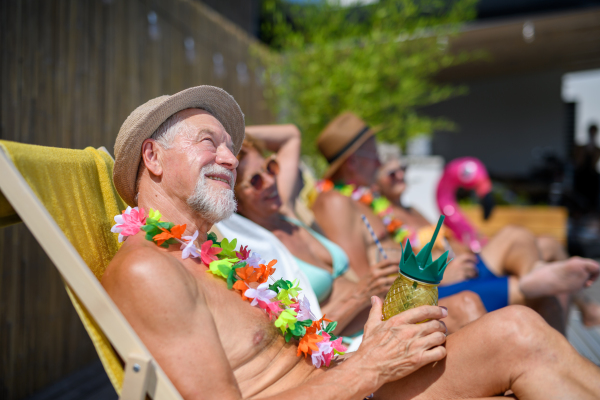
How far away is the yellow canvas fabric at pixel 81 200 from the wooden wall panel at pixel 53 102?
56.2 inches

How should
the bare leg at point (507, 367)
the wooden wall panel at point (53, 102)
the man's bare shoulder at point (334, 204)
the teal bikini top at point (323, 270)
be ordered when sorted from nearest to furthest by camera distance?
the bare leg at point (507, 367) < the teal bikini top at point (323, 270) < the wooden wall panel at point (53, 102) < the man's bare shoulder at point (334, 204)

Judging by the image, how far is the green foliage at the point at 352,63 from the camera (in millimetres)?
6305

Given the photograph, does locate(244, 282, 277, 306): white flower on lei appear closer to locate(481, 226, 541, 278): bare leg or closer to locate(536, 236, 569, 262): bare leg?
locate(481, 226, 541, 278): bare leg

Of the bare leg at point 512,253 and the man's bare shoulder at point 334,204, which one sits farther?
the bare leg at point 512,253

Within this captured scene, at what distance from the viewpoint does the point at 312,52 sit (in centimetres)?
666

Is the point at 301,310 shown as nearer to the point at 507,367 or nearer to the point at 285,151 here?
the point at 507,367

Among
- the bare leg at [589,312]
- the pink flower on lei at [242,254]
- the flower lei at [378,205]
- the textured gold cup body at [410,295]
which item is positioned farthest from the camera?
the flower lei at [378,205]

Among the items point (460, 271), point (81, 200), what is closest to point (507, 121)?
point (460, 271)

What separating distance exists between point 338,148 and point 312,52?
3.31 m

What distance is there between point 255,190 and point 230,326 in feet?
4.01

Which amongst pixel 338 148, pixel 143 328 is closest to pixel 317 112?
pixel 338 148

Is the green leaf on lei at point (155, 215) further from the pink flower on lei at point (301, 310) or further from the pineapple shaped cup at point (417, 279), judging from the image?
the pineapple shaped cup at point (417, 279)

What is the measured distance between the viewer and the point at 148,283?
1.34m

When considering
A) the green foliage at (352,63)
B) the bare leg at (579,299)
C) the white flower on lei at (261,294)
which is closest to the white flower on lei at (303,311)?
the white flower on lei at (261,294)
